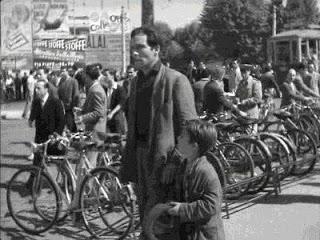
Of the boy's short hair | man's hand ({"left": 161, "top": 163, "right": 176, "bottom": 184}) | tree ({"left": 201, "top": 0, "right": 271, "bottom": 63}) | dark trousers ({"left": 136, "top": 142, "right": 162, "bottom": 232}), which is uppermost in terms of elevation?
tree ({"left": 201, "top": 0, "right": 271, "bottom": 63})

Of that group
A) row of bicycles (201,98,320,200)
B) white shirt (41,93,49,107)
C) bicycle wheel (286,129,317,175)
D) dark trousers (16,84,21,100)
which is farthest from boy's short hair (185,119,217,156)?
dark trousers (16,84,21,100)

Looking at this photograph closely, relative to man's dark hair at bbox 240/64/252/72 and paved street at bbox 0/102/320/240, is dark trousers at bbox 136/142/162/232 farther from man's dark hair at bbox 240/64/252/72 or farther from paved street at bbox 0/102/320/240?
man's dark hair at bbox 240/64/252/72

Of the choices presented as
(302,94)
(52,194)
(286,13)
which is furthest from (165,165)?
(302,94)

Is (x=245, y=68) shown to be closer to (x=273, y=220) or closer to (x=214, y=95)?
(x=214, y=95)

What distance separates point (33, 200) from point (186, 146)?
3.16 metres

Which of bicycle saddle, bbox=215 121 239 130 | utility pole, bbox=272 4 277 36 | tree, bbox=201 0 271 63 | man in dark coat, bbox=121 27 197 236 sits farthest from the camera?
utility pole, bbox=272 4 277 36

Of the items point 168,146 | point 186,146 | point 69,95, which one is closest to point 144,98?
point 168,146

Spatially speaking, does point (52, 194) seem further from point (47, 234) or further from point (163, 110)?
point (163, 110)

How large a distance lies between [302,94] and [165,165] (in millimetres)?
7735

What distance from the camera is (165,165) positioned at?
13.9ft

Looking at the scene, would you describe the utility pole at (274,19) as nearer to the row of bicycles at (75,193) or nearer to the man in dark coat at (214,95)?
the man in dark coat at (214,95)

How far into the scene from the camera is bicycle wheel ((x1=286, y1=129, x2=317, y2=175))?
877 cm

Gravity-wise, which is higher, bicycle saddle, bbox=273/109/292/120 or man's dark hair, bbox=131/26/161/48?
man's dark hair, bbox=131/26/161/48

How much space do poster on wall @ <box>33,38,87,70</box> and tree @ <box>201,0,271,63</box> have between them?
6.28 meters
